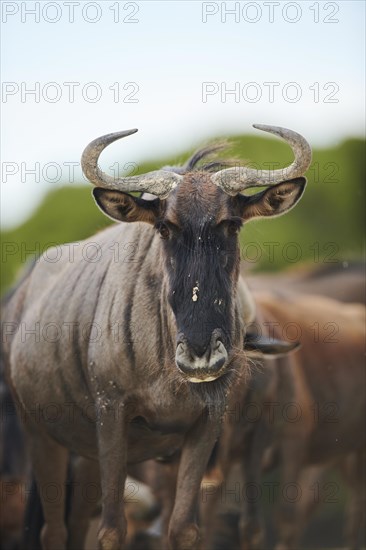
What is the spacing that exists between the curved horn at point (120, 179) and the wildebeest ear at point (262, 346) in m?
1.54

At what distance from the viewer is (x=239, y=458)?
1185 centimetres

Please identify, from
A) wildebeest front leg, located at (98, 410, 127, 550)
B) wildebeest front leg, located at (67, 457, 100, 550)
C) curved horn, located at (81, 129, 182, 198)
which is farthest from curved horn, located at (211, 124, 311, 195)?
wildebeest front leg, located at (67, 457, 100, 550)

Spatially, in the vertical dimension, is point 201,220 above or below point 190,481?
above

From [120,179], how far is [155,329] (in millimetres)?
1002

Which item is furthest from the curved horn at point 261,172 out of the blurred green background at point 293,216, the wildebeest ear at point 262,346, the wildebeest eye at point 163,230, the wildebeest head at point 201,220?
the blurred green background at point 293,216

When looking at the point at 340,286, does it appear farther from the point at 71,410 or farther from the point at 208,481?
the point at 71,410

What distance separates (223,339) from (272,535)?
1056 centimetres

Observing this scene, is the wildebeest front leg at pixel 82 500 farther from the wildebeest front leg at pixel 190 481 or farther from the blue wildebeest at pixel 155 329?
the wildebeest front leg at pixel 190 481

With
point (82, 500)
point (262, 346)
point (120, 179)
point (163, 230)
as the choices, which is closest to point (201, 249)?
point (163, 230)

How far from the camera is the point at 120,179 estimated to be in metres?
7.84

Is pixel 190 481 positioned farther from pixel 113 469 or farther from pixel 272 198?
pixel 272 198

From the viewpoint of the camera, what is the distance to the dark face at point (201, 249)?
725 cm

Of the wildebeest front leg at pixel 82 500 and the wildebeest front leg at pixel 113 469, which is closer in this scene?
the wildebeest front leg at pixel 113 469

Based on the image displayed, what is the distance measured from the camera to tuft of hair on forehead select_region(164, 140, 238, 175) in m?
8.32
